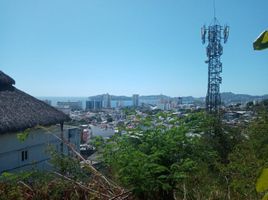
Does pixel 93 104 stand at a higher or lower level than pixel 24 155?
higher

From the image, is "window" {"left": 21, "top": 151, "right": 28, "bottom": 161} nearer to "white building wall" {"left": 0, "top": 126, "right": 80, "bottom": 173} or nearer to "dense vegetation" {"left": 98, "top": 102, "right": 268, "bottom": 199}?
"white building wall" {"left": 0, "top": 126, "right": 80, "bottom": 173}

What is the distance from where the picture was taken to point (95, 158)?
3867 millimetres

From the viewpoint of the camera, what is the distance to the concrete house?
1098 centimetres

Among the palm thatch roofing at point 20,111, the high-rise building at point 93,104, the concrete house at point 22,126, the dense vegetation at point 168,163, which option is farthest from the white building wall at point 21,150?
the high-rise building at point 93,104

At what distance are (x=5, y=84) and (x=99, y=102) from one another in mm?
63619

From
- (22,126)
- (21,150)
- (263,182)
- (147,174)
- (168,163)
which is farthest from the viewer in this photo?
(21,150)

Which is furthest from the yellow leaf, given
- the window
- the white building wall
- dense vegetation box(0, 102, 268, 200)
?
the window

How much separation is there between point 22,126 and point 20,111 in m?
1.00

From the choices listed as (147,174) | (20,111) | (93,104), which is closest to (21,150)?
(20,111)

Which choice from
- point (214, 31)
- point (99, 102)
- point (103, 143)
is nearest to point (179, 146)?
point (103, 143)

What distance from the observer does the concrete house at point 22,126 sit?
11.0 metres

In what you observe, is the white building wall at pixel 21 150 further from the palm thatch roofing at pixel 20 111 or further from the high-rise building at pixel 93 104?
the high-rise building at pixel 93 104

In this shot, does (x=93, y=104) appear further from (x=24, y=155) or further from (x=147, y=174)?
(x=147, y=174)

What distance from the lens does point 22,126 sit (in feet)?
36.9
